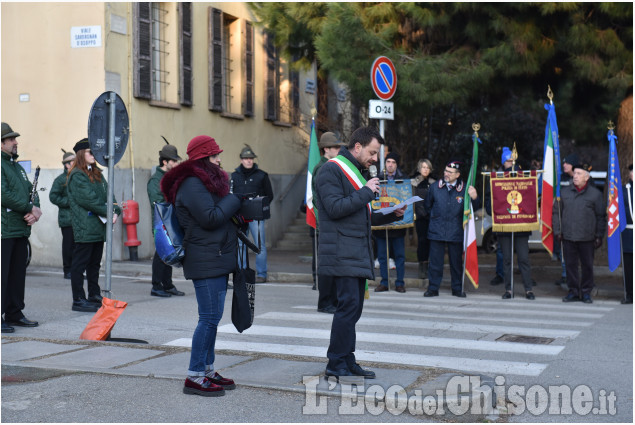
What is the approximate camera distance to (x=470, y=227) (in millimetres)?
13008

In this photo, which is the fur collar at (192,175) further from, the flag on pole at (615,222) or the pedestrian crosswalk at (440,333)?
the flag on pole at (615,222)

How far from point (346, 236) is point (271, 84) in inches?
651

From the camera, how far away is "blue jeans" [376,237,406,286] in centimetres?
1316

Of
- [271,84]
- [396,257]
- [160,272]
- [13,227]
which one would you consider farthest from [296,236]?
[13,227]

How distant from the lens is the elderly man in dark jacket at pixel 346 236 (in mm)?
6434

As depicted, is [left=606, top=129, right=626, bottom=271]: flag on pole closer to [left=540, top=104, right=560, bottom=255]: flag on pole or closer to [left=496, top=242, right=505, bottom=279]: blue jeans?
[left=540, top=104, right=560, bottom=255]: flag on pole

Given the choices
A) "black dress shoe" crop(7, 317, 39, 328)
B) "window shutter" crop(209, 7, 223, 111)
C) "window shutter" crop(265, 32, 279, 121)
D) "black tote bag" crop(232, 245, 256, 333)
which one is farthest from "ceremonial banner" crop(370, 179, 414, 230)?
"window shutter" crop(265, 32, 279, 121)

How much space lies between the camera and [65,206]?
13.9 m

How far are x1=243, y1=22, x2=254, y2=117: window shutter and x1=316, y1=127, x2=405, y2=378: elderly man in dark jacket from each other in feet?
48.3

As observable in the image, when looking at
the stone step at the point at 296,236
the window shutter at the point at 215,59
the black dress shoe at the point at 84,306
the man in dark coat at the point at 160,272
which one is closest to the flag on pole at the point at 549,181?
the man in dark coat at the point at 160,272

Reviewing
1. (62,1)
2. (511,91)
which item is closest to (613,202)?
(511,91)

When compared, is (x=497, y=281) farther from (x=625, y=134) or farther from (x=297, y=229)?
(x=297, y=229)

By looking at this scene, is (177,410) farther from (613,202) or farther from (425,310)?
(613,202)

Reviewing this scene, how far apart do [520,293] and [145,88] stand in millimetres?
8269
